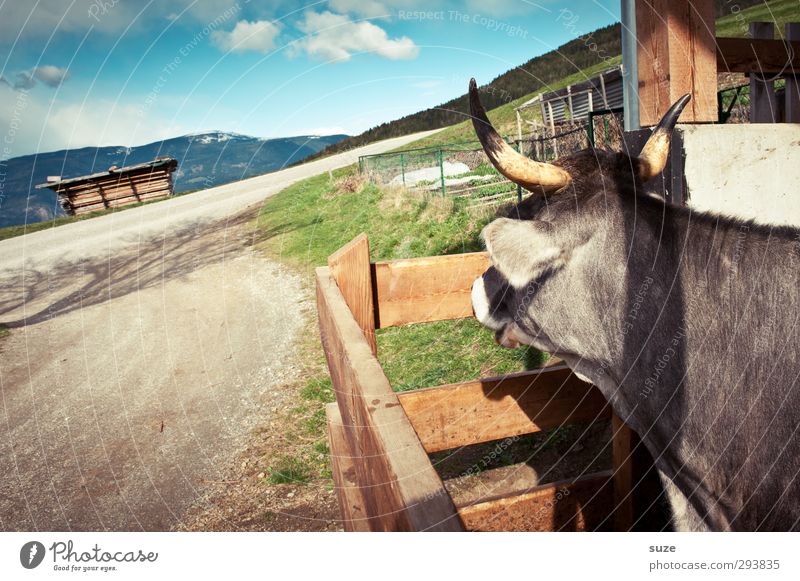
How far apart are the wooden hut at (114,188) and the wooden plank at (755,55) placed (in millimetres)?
28004

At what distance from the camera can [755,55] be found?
405 centimetres

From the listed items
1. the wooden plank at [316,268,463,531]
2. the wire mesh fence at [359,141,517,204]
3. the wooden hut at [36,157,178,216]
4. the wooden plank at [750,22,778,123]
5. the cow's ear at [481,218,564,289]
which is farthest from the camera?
the wooden hut at [36,157,178,216]

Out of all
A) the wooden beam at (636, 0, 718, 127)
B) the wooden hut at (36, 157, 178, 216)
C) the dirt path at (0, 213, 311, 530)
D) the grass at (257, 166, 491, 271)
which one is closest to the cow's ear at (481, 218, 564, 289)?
the wooden beam at (636, 0, 718, 127)

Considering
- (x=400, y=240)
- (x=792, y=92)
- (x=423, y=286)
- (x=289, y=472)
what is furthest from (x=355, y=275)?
(x=400, y=240)

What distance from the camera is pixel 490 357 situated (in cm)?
648

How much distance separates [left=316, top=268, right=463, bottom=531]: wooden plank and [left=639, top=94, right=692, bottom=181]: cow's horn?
138 cm

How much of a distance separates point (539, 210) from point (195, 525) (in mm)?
4201

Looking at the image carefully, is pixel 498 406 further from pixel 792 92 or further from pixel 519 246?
pixel 792 92

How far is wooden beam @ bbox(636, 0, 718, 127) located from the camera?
3168mm

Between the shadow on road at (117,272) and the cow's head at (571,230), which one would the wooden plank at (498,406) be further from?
the shadow on road at (117,272)

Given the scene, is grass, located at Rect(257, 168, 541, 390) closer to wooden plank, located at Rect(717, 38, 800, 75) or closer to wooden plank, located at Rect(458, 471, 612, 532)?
wooden plank, located at Rect(458, 471, 612, 532)

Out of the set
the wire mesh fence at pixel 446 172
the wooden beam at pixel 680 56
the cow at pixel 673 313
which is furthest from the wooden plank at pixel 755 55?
the wire mesh fence at pixel 446 172
